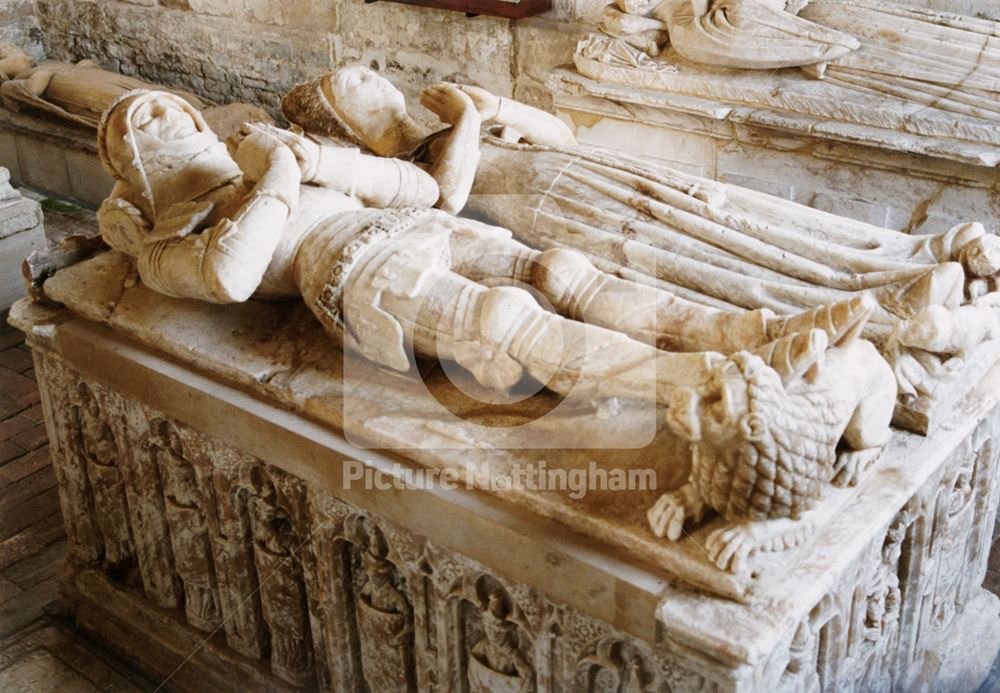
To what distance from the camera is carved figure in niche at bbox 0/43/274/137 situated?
24.8ft

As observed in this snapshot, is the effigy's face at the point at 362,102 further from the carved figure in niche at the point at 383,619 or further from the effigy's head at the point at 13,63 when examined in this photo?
the effigy's head at the point at 13,63

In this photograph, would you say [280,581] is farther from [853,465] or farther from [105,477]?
[853,465]

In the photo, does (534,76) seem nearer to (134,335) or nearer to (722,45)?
(722,45)

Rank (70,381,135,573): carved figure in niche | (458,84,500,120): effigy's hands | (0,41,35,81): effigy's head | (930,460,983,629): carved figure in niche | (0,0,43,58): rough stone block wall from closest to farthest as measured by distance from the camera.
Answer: (930,460,983,629): carved figure in niche < (70,381,135,573): carved figure in niche < (458,84,500,120): effigy's hands < (0,41,35,81): effigy's head < (0,0,43,58): rough stone block wall

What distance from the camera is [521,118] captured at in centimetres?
397

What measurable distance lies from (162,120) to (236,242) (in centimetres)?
68

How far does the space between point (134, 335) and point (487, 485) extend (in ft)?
4.27

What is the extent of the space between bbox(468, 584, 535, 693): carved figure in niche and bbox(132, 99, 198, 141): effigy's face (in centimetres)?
164

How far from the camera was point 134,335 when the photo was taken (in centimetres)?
342

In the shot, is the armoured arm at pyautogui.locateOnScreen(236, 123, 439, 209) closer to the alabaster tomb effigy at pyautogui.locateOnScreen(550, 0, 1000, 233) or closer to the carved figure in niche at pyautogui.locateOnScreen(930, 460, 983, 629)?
the carved figure in niche at pyautogui.locateOnScreen(930, 460, 983, 629)

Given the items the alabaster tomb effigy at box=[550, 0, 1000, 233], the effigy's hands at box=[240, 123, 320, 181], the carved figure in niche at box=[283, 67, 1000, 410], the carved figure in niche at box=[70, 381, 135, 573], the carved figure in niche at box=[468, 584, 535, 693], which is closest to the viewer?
the carved figure in niche at box=[468, 584, 535, 693]

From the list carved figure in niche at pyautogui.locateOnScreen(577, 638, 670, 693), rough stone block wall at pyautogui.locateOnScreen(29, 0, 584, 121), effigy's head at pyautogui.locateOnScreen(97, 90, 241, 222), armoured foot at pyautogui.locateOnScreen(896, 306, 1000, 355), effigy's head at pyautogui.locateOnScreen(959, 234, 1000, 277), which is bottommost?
carved figure in niche at pyautogui.locateOnScreen(577, 638, 670, 693)

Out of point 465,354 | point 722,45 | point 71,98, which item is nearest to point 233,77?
point 71,98

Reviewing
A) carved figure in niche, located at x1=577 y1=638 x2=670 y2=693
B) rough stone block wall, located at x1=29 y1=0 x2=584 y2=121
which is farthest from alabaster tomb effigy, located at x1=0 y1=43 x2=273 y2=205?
carved figure in niche, located at x1=577 y1=638 x2=670 y2=693
